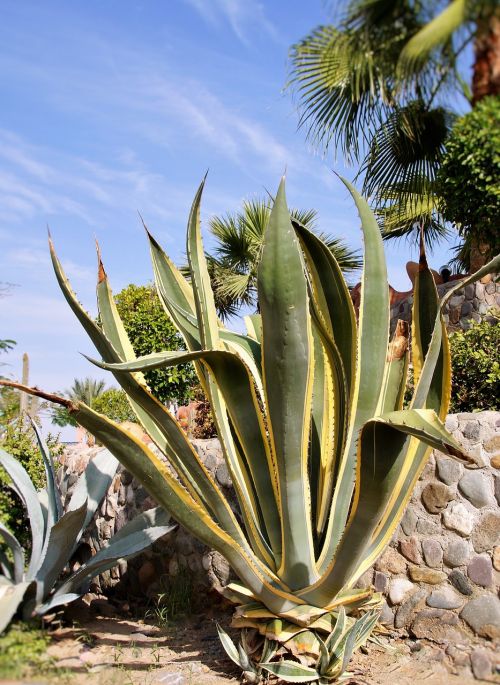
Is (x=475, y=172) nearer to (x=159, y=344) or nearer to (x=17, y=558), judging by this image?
(x=17, y=558)

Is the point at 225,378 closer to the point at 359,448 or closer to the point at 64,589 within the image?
the point at 359,448

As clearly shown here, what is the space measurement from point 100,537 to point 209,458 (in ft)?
3.78

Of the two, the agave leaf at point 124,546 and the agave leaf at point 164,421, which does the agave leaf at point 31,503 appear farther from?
the agave leaf at point 164,421

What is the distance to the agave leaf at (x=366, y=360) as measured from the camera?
326cm

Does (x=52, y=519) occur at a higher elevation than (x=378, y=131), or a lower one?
lower

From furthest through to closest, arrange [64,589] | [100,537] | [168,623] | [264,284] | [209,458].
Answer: [100,537]
[209,458]
[168,623]
[64,589]
[264,284]

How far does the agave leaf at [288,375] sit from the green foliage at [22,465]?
166 centimetres

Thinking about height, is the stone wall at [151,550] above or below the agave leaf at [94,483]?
below

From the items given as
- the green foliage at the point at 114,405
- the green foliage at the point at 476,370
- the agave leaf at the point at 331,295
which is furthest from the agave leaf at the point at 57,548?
the green foliage at the point at 114,405

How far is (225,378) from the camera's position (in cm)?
320

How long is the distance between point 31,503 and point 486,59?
10.3 ft

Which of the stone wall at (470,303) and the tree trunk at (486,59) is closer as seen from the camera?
the tree trunk at (486,59)

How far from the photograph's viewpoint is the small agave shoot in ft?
9.61

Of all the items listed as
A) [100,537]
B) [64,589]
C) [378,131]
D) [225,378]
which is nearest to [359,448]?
[225,378]
